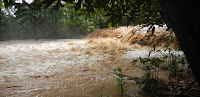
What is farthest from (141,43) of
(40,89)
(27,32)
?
(27,32)

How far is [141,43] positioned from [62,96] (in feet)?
18.9

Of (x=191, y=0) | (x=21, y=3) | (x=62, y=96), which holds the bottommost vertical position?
(x=62, y=96)

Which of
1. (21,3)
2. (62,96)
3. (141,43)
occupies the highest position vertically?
(21,3)

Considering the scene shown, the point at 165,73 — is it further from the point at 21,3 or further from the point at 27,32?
the point at 27,32

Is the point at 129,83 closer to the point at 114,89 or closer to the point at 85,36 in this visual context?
the point at 114,89

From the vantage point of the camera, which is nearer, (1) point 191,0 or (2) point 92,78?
(1) point 191,0

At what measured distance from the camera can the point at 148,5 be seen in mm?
1937

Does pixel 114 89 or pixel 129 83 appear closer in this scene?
pixel 114 89

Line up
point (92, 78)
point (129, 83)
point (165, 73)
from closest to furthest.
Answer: point (129, 83) < point (92, 78) < point (165, 73)

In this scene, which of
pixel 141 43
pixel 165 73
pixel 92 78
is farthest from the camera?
pixel 141 43

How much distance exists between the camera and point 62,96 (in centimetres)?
188

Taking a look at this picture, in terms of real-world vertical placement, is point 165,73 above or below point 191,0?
below

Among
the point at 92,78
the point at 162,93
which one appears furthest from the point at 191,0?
the point at 92,78

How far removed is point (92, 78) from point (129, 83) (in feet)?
2.40
